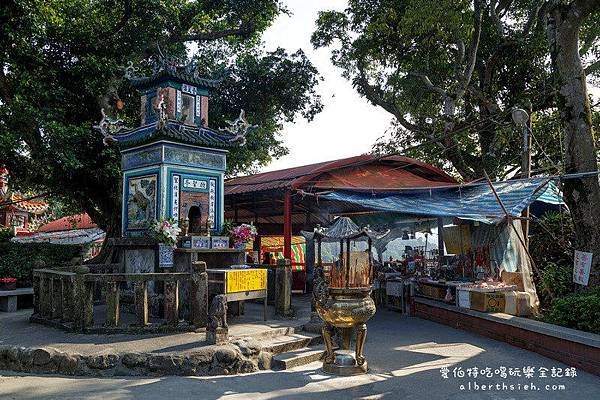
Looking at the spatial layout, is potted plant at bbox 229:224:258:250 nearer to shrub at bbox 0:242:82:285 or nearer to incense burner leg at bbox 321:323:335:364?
incense burner leg at bbox 321:323:335:364

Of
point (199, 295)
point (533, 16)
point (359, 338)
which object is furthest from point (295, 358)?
point (533, 16)

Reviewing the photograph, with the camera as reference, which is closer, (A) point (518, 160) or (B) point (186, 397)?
(B) point (186, 397)

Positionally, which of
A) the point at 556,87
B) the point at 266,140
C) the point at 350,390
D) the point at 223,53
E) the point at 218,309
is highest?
the point at 223,53

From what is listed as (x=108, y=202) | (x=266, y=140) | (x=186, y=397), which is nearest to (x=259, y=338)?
(x=186, y=397)

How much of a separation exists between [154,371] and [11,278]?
27.5 ft

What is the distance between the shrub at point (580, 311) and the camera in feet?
24.2

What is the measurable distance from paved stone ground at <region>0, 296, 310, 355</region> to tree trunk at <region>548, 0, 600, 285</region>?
5280 mm

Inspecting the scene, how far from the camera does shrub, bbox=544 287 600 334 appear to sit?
7384 millimetres

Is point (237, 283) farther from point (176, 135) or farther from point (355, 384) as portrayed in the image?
point (176, 135)

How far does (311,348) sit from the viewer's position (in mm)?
8344

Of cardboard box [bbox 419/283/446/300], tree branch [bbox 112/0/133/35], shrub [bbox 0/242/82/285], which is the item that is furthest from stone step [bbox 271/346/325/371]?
tree branch [bbox 112/0/133/35]

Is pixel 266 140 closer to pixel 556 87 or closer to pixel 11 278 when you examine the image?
pixel 11 278

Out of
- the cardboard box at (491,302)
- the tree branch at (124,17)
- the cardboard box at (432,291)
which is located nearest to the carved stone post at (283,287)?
the cardboard box at (491,302)

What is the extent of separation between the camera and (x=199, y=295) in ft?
27.0
